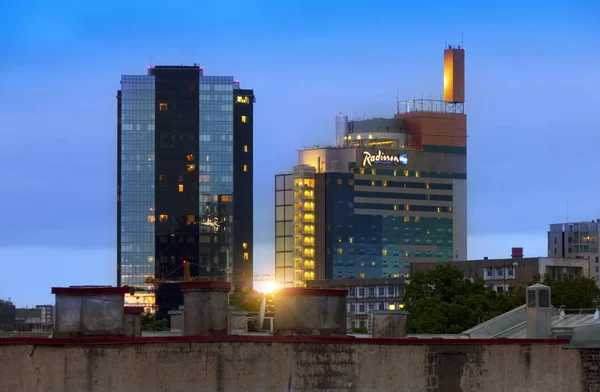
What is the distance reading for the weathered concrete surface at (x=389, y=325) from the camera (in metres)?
59.4

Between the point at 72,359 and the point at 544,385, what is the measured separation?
1652 cm

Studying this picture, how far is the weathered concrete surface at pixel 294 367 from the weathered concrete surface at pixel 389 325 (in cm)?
345

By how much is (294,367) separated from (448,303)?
402 ft

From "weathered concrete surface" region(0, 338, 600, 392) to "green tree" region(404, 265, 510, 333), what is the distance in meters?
102

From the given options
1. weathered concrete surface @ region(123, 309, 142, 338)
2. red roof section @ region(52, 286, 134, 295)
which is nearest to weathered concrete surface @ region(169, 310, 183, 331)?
weathered concrete surface @ region(123, 309, 142, 338)

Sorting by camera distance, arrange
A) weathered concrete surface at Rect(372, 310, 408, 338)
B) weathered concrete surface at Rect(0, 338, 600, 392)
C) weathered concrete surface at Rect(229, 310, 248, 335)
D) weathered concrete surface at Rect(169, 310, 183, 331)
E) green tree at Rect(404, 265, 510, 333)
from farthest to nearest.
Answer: green tree at Rect(404, 265, 510, 333)
weathered concrete surface at Rect(229, 310, 248, 335)
weathered concrete surface at Rect(169, 310, 183, 331)
weathered concrete surface at Rect(372, 310, 408, 338)
weathered concrete surface at Rect(0, 338, 600, 392)

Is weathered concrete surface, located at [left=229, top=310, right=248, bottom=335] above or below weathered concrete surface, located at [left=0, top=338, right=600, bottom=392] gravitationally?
above

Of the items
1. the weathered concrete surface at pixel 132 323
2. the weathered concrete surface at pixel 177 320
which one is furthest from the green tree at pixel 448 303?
the weathered concrete surface at pixel 132 323

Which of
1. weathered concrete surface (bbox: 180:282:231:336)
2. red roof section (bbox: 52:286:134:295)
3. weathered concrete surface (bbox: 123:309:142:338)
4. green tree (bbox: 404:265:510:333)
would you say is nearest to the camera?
red roof section (bbox: 52:286:134:295)

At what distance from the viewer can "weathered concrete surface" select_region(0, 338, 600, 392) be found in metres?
50.9

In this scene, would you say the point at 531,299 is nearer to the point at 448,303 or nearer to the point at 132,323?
the point at 132,323

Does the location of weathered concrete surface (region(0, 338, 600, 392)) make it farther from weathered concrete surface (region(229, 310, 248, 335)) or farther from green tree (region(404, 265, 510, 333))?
green tree (region(404, 265, 510, 333))

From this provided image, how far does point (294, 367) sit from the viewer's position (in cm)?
5409

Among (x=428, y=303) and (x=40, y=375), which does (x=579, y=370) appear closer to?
(x=40, y=375)
